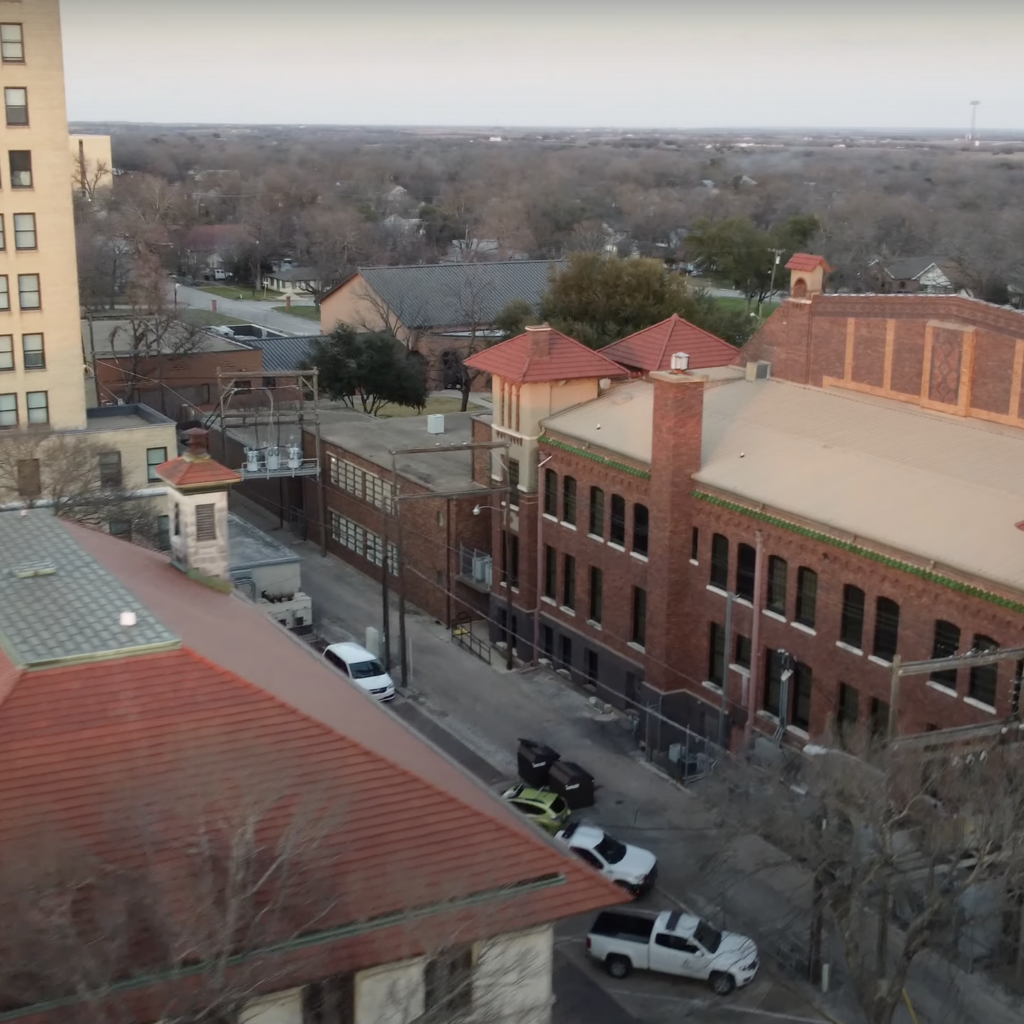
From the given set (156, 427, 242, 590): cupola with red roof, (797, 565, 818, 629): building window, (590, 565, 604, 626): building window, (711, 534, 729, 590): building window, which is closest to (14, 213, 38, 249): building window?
(590, 565, 604, 626): building window

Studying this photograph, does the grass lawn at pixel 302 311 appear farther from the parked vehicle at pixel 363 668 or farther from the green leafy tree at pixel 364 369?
the parked vehicle at pixel 363 668

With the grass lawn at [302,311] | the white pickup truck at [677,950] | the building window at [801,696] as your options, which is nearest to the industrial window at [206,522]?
the white pickup truck at [677,950]

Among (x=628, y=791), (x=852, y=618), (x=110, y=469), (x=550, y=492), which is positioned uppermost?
(x=550, y=492)

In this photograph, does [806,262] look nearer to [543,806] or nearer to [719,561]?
[719,561]

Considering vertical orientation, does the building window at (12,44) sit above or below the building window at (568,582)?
above

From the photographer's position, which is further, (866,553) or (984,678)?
(866,553)

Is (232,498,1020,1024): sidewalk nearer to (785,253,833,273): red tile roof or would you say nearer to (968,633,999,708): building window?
(968,633,999,708): building window

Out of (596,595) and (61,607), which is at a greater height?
(61,607)

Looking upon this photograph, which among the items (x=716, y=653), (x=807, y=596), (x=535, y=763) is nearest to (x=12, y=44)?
(x=535, y=763)
